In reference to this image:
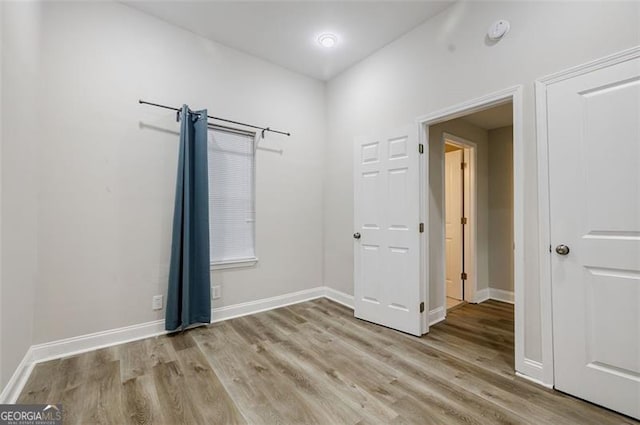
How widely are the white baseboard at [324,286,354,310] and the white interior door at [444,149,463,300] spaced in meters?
1.66

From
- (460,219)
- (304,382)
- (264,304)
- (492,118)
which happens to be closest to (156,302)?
(264,304)

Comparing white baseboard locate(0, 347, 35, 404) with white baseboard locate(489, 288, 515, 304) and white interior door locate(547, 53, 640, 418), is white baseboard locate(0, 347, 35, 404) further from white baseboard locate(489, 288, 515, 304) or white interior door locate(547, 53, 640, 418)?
white baseboard locate(489, 288, 515, 304)

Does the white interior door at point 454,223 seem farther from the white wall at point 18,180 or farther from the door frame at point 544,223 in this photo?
the white wall at point 18,180

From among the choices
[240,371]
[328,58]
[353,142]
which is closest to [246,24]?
[328,58]

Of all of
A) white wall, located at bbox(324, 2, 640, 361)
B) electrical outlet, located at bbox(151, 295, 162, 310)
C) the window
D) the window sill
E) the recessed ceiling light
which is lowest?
electrical outlet, located at bbox(151, 295, 162, 310)

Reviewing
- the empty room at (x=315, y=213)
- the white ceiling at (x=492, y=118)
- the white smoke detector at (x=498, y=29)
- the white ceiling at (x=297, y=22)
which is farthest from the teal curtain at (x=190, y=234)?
the white ceiling at (x=492, y=118)

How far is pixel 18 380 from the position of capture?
6.04 feet

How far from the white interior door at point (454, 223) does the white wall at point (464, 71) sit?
1.66 meters

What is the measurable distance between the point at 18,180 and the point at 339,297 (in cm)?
322

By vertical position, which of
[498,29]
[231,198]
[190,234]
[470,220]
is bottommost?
[190,234]

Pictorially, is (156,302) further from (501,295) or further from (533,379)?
(501,295)

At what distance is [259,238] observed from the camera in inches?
135

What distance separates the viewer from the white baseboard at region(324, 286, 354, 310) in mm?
3542

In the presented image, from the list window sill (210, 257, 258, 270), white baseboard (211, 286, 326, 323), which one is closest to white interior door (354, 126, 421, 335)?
white baseboard (211, 286, 326, 323)
